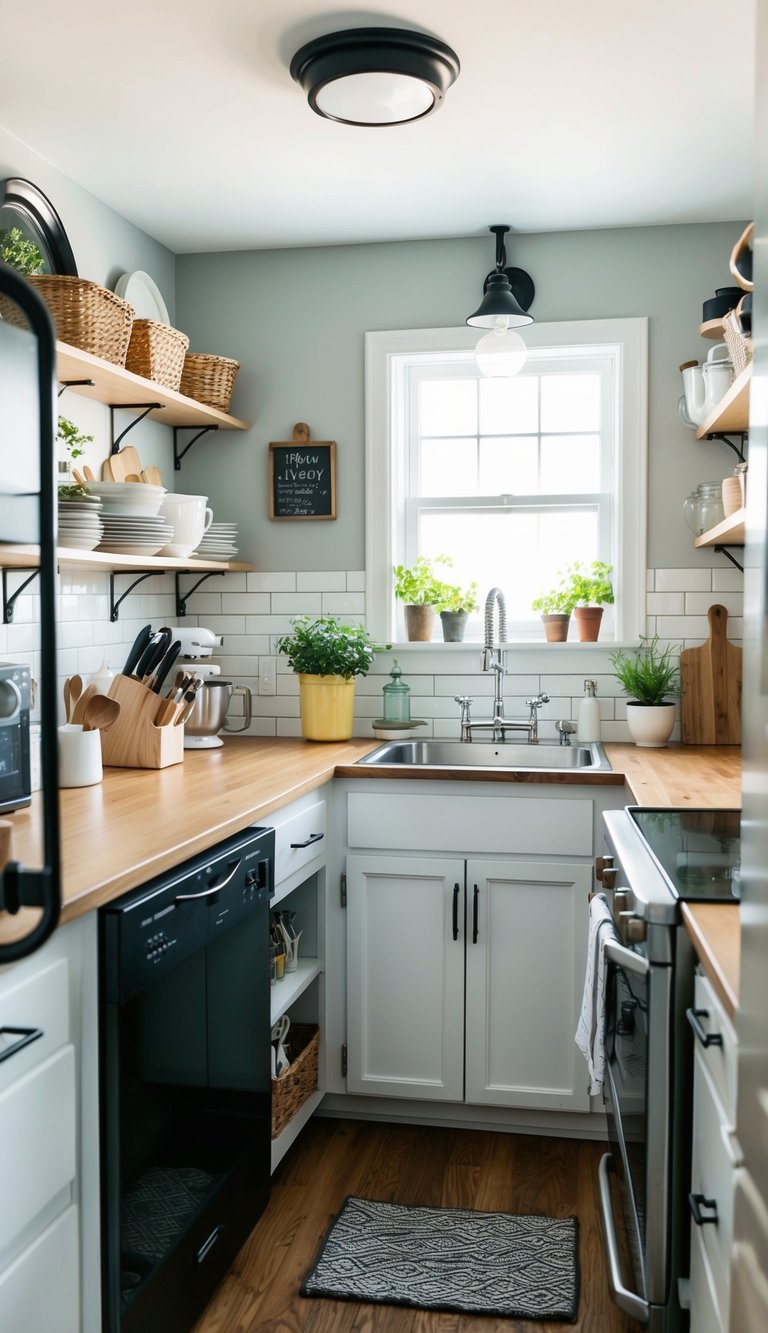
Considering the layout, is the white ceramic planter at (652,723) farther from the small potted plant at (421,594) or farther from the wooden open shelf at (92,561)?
the wooden open shelf at (92,561)

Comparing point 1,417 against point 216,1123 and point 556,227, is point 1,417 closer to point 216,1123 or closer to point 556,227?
point 216,1123

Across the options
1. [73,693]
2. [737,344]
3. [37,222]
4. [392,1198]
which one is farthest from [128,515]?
[392,1198]

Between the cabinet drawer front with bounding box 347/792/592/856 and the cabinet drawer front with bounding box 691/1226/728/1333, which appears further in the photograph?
the cabinet drawer front with bounding box 347/792/592/856

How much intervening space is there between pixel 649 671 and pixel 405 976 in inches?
46.6

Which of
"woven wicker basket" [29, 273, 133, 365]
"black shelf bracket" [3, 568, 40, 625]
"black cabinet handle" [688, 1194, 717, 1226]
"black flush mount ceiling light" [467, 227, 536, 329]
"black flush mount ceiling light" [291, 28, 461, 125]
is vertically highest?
"black flush mount ceiling light" [291, 28, 461, 125]

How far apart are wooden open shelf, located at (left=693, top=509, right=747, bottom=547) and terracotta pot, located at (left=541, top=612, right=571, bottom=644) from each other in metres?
0.47

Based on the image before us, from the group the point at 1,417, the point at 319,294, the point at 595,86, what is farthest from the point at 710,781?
the point at 319,294

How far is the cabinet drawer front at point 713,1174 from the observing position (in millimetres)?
1363

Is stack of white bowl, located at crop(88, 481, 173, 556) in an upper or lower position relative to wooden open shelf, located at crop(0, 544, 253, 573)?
upper

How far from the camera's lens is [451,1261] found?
7.66ft

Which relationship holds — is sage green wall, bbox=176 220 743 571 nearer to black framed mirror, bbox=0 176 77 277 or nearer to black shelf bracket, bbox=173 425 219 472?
black shelf bracket, bbox=173 425 219 472

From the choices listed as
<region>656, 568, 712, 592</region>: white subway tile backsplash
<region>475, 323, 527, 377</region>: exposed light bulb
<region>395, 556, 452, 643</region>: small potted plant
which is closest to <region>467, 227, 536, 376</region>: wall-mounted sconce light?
<region>475, 323, 527, 377</region>: exposed light bulb

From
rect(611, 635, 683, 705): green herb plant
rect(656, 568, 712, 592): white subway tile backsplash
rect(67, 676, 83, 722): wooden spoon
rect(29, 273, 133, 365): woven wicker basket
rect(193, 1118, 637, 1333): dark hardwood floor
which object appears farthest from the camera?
rect(656, 568, 712, 592): white subway tile backsplash

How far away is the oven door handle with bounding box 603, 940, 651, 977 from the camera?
5.66ft
